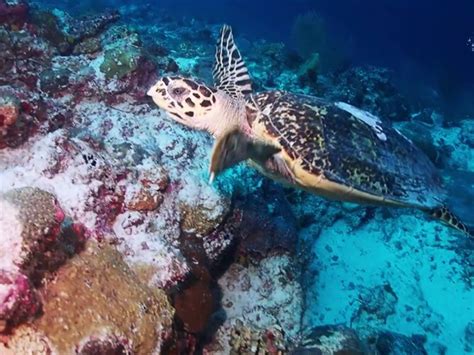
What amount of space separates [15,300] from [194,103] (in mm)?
1871

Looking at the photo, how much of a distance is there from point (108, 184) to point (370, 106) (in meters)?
6.18

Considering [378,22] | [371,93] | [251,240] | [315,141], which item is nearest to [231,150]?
[315,141]

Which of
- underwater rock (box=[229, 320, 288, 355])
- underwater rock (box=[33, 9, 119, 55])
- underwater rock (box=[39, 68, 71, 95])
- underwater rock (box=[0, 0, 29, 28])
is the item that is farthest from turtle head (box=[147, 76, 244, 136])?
underwater rock (box=[0, 0, 29, 28])

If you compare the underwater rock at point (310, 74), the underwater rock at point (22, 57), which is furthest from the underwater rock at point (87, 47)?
the underwater rock at point (310, 74)

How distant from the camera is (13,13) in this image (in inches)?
179

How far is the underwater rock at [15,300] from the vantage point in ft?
6.45

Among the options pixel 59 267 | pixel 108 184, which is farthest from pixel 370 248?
pixel 59 267

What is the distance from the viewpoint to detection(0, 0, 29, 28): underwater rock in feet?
14.8

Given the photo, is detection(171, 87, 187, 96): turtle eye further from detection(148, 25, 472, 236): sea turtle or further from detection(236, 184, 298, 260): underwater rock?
detection(236, 184, 298, 260): underwater rock

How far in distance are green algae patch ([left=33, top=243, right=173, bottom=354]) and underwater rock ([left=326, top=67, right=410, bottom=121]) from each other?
575cm

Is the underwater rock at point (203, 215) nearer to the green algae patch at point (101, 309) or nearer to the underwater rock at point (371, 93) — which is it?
the green algae patch at point (101, 309)

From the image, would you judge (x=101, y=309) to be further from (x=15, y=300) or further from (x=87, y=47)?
(x=87, y=47)

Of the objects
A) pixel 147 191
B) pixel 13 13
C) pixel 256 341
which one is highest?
pixel 13 13

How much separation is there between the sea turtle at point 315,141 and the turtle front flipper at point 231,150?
33 mm
